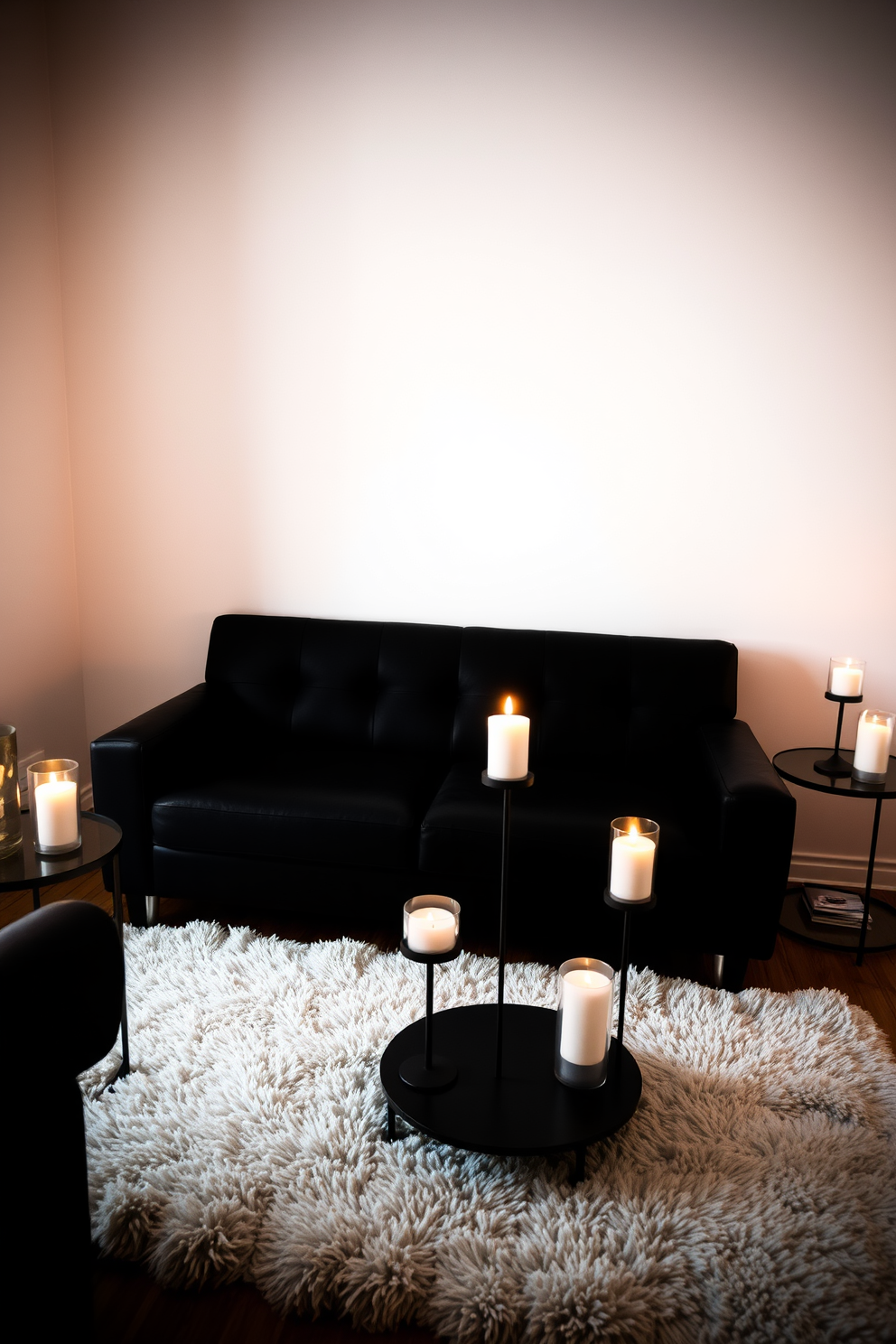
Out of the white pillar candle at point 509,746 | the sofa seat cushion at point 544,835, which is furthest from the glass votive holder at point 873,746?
the white pillar candle at point 509,746

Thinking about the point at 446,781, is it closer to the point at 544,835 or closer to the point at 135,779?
the point at 544,835

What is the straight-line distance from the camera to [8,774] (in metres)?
1.72

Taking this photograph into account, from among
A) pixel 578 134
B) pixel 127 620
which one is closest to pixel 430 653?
pixel 127 620

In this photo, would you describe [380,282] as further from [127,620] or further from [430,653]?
[127,620]

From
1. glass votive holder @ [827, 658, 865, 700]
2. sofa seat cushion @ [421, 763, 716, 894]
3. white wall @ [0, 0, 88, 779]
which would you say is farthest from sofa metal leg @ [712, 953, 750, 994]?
white wall @ [0, 0, 88, 779]

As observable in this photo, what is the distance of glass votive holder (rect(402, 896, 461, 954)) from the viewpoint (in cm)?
154

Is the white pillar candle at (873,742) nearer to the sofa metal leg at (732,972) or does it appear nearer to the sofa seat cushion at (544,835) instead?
the sofa seat cushion at (544,835)

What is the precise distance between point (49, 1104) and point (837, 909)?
2170 mm

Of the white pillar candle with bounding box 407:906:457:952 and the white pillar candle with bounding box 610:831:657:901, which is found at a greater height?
the white pillar candle with bounding box 610:831:657:901

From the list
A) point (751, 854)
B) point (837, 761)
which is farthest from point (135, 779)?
point (837, 761)

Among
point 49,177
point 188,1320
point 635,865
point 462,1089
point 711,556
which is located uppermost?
point 49,177

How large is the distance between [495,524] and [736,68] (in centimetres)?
137

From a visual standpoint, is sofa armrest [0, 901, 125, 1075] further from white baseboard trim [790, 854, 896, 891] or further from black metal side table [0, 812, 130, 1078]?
white baseboard trim [790, 854, 896, 891]

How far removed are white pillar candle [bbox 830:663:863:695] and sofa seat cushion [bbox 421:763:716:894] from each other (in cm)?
56
